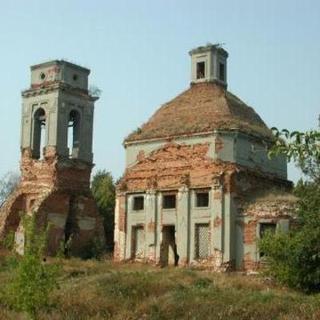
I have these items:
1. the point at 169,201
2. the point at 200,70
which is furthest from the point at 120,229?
the point at 200,70

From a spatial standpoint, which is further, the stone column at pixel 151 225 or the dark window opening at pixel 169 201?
the dark window opening at pixel 169 201

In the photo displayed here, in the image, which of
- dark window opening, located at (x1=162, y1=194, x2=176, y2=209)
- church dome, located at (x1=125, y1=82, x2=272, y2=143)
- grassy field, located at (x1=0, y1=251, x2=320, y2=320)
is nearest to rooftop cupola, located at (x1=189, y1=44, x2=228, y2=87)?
church dome, located at (x1=125, y1=82, x2=272, y2=143)

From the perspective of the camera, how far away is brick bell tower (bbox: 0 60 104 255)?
31719 mm

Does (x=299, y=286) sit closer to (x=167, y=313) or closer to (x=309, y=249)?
(x=309, y=249)

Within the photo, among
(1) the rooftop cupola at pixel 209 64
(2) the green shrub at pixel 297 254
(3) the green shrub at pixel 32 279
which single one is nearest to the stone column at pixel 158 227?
(2) the green shrub at pixel 297 254

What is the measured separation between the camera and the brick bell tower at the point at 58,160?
31.7 meters

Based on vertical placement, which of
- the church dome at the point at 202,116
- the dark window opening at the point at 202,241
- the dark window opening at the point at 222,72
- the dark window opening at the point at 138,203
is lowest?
the dark window opening at the point at 202,241

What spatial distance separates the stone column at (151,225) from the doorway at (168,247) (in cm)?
41

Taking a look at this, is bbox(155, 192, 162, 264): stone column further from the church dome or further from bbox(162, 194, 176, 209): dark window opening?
the church dome

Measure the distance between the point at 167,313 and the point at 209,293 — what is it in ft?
6.43

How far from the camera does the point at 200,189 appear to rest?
1060 inches

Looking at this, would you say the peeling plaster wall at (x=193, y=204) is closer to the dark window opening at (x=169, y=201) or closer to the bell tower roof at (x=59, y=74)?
the dark window opening at (x=169, y=201)

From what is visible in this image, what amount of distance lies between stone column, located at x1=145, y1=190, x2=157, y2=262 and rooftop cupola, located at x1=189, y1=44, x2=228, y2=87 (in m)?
7.44

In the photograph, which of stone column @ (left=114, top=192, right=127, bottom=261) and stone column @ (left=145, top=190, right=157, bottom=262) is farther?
stone column @ (left=114, top=192, right=127, bottom=261)
